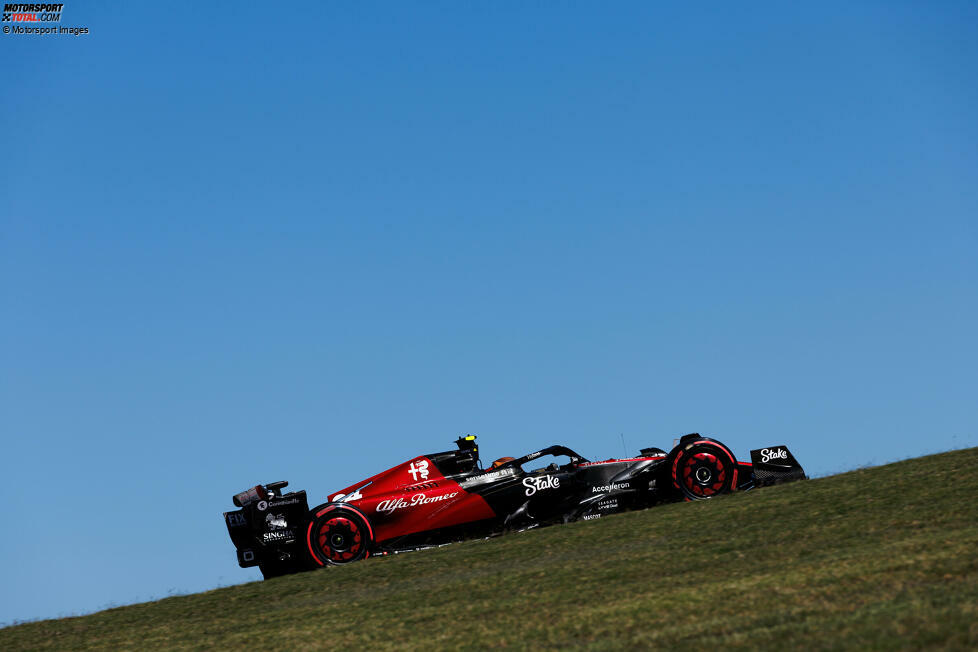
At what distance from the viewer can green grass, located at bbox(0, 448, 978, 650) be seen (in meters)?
8.09

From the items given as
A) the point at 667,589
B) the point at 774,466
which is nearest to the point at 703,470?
the point at 774,466

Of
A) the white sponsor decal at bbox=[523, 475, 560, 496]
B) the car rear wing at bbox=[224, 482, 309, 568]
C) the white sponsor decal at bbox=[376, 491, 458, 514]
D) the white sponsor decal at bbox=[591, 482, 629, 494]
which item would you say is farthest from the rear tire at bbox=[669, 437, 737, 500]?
the car rear wing at bbox=[224, 482, 309, 568]

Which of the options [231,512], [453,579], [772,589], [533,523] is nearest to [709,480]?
[533,523]

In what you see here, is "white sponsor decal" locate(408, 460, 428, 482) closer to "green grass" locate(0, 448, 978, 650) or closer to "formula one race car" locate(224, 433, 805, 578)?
"formula one race car" locate(224, 433, 805, 578)

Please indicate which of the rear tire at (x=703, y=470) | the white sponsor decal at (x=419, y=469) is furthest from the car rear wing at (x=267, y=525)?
the rear tire at (x=703, y=470)

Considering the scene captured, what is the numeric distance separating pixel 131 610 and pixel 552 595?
754cm

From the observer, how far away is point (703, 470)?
16234 mm

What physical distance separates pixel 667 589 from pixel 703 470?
6.41 meters

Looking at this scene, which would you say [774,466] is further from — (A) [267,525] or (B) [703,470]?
(A) [267,525]

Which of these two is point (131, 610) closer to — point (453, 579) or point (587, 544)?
point (453, 579)

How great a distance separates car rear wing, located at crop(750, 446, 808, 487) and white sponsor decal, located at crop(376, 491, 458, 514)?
535 centimetres

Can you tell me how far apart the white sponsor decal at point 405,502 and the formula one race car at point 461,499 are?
0.02 m

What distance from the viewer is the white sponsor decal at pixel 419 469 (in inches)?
651

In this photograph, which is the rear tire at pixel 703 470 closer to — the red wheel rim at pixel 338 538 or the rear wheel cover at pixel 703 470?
the rear wheel cover at pixel 703 470
